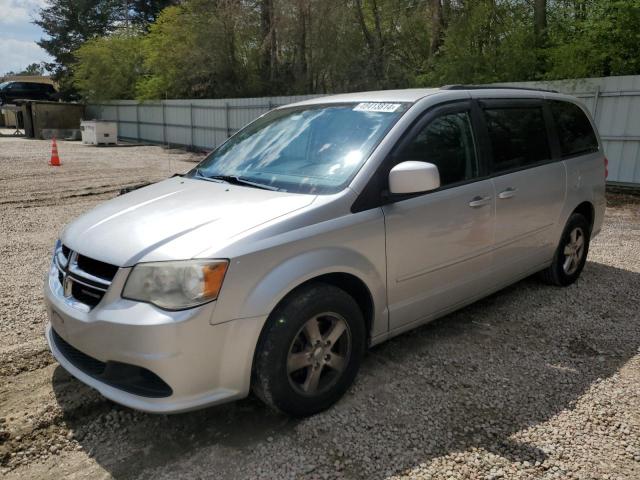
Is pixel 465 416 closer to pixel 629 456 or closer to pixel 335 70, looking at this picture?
pixel 629 456

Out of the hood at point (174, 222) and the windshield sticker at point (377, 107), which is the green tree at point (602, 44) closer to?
the windshield sticker at point (377, 107)

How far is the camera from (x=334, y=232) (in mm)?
2807

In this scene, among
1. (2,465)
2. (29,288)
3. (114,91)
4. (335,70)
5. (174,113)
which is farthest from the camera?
(114,91)

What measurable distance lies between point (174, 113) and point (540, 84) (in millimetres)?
17761

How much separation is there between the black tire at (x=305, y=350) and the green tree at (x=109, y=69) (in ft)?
104

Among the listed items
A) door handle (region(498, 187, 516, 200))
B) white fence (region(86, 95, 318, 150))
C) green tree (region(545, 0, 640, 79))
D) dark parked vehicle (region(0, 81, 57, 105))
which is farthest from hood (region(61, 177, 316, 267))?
dark parked vehicle (region(0, 81, 57, 105))

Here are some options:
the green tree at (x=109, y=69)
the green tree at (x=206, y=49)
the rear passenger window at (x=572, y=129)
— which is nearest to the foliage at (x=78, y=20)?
the green tree at (x=109, y=69)

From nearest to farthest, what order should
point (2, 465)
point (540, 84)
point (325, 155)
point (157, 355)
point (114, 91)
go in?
point (157, 355) → point (2, 465) → point (325, 155) → point (540, 84) → point (114, 91)

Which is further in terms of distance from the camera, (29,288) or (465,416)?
(29,288)

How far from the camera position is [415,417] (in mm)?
2906

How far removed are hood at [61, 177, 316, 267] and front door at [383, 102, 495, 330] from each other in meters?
0.70

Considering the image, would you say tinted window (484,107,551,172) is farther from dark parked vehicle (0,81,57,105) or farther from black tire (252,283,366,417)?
dark parked vehicle (0,81,57,105)

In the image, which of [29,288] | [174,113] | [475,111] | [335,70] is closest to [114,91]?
[174,113]

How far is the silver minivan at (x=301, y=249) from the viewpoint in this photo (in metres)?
2.43
